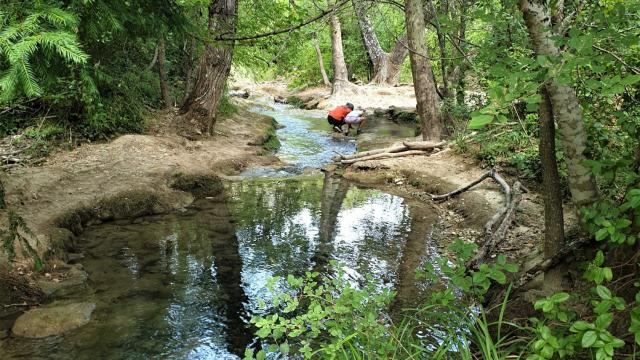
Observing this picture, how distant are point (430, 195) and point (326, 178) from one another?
2.40 m

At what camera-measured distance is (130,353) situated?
12.7 ft

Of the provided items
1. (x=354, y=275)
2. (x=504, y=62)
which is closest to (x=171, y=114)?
(x=354, y=275)

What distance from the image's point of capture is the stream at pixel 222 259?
13.4 ft

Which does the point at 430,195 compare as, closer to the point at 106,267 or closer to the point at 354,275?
the point at 354,275

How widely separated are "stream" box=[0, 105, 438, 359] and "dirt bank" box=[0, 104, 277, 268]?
326 millimetres

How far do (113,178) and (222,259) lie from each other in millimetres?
3093

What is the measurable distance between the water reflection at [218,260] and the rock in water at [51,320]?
100 mm

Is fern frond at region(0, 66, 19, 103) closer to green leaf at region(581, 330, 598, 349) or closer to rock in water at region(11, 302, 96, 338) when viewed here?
rock in water at region(11, 302, 96, 338)

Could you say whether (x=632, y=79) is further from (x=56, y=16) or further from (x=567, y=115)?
(x=56, y=16)

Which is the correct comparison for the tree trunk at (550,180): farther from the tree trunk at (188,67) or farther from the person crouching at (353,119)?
the tree trunk at (188,67)

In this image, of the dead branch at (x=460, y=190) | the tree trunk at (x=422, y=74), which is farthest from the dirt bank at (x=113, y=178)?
the dead branch at (x=460, y=190)

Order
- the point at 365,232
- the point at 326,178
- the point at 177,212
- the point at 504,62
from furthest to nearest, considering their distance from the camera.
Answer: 1. the point at 326,178
2. the point at 177,212
3. the point at 365,232
4. the point at 504,62

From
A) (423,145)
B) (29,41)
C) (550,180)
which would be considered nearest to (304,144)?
(423,145)

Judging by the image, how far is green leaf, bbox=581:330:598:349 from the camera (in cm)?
213
